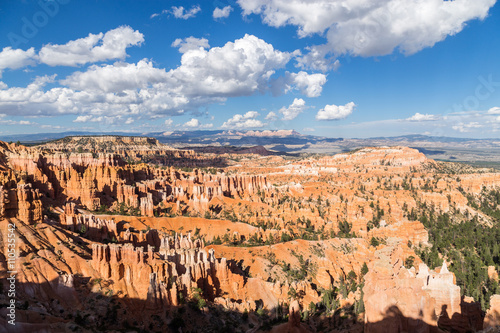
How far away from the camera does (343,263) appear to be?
5384 centimetres

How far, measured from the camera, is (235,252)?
172 ft

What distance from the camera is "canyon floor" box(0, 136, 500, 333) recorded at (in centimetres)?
2434

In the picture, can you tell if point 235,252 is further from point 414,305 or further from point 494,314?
point 494,314

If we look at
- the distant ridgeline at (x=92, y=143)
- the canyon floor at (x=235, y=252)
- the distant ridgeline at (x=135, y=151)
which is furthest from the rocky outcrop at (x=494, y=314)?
the distant ridgeline at (x=92, y=143)

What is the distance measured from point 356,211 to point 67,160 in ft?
249

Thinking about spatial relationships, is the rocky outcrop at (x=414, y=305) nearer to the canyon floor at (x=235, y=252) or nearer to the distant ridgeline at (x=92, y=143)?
the canyon floor at (x=235, y=252)

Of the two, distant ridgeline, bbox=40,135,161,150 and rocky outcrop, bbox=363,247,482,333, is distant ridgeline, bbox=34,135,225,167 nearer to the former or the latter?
A: distant ridgeline, bbox=40,135,161,150

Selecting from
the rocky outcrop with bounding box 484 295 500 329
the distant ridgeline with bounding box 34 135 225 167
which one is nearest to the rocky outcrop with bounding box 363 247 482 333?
the rocky outcrop with bounding box 484 295 500 329

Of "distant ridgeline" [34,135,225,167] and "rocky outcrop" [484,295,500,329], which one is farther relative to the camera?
"distant ridgeline" [34,135,225,167]

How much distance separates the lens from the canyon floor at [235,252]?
79.9ft

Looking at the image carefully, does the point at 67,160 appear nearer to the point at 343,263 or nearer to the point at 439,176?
the point at 343,263

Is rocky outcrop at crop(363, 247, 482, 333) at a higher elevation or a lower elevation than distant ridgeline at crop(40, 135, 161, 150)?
lower

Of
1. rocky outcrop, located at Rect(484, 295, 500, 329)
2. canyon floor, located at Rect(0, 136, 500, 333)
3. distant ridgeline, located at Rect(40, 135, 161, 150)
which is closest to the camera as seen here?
rocky outcrop, located at Rect(484, 295, 500, 329)

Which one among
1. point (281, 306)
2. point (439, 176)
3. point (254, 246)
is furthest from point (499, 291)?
point (439, 176)
